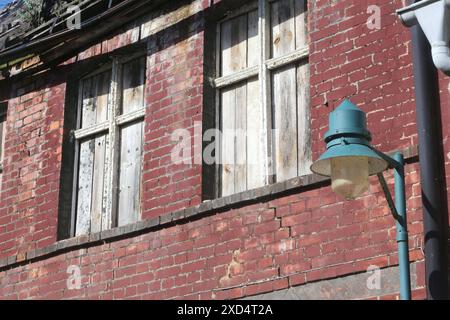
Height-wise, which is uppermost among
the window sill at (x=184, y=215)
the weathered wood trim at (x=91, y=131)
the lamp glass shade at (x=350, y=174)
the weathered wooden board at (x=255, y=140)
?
the weathered wood trim at (x=91, y=131)

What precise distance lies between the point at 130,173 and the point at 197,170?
43.1 inches

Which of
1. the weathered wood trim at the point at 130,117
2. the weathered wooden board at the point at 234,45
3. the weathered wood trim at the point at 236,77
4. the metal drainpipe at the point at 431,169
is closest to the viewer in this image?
the metal drainpipe at the point at 431,169

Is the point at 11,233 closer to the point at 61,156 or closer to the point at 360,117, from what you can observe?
the point at 61,156

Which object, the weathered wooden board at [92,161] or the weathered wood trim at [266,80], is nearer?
the weathered wood trim at [266,80]

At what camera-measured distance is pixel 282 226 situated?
850 centimetres

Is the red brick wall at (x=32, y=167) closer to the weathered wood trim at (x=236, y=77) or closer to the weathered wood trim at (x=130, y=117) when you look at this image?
the weathered wood trim at (x=130, y=117)

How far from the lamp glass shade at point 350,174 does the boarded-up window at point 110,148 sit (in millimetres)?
3816

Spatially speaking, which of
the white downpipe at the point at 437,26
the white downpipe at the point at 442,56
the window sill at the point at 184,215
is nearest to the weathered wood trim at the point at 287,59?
the window sill at the point at 184,215

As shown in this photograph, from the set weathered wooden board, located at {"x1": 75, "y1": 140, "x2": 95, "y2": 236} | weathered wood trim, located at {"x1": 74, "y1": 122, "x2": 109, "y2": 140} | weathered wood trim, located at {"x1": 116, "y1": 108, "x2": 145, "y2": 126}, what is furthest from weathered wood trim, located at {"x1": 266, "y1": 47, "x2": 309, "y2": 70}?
weathered wooden board, located at {"x1": 75, "y1": 140, "x2": 95, "y2": 236}

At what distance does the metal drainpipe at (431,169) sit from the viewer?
7.33m

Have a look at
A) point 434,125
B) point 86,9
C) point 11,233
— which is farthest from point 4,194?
point 434,125

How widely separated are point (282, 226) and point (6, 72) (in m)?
4.64

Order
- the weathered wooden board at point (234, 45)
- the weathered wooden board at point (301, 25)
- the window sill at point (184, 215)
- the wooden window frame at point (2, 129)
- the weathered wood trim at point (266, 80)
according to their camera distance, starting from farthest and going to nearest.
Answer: the wooden window frame at point (2, 129) < the weathered wooden board at point (234, 45) < the weathered wooden board at point (301, 25) < the weathered wood trim at point (266, 80) < the window sill at point (184, 215)
